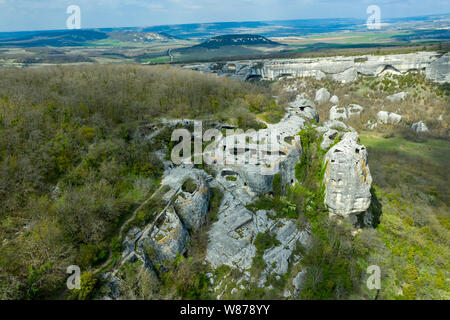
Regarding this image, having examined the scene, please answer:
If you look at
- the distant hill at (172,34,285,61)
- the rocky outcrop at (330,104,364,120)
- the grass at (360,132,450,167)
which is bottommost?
the grass at (360,132,450,167)

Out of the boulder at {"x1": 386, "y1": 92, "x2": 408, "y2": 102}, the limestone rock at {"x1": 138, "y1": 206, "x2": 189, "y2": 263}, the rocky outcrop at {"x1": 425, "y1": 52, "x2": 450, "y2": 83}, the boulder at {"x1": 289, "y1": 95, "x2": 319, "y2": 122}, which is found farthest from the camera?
the rocky outcrop at {"x1": 425, "y1": 52, "x2": 450, "y2": 83}

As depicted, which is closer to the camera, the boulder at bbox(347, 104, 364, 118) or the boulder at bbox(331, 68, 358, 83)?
the boulder at bbox(347, 104, 364, 118)

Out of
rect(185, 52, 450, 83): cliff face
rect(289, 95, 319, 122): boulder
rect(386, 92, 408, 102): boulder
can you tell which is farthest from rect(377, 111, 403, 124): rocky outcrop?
rect(289, 95, 319, 122): boulder

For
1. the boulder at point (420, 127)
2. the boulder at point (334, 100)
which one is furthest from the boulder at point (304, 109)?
the boulder at point (334, 100)

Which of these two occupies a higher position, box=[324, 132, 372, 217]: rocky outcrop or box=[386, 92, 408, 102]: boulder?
box=[386, 92, 408, 102]: boulder

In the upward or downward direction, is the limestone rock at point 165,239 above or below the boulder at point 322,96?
below

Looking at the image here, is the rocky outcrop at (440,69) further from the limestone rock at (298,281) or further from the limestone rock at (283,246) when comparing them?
the limestone rock at (298,281)

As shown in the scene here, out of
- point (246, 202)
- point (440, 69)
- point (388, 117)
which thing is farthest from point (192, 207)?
point (440, 69)

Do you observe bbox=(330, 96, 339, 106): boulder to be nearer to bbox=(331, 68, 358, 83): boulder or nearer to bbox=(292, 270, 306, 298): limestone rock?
bbox=(331, 68, 358, 83): boulder
